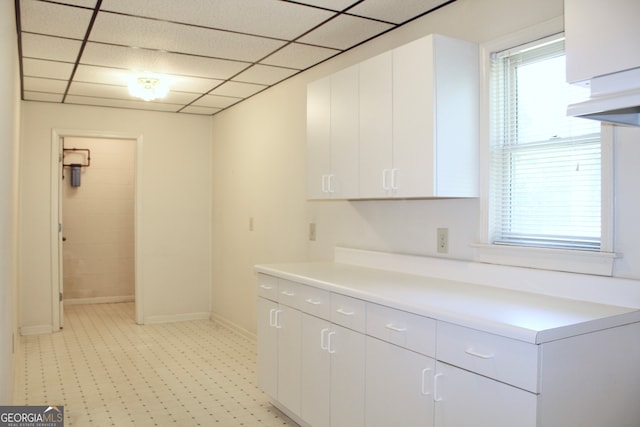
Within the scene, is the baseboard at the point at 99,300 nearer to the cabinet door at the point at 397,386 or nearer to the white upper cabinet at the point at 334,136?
the white upper cabinet at the point at 334,136

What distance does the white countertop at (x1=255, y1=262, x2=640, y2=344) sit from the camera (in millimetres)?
1703

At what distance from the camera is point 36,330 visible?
5340 millimetres

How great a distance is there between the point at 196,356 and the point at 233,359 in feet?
1.13

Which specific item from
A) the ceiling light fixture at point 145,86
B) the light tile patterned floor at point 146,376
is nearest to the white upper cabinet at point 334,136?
the light tile patterned floor at point 146,376

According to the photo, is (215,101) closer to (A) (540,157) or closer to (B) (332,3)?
(B) (332,3)

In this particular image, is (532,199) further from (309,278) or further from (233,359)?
(233,359)

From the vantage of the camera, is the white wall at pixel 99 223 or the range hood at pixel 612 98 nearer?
the range hood at pixel 612 98

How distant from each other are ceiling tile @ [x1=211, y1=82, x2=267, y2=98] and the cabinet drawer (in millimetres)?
2866

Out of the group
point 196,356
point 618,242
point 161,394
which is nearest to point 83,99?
point 196,356

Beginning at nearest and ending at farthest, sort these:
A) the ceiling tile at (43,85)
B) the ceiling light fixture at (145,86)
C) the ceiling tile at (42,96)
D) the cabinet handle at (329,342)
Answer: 1. the cabinet handle at (329,342)
2. the ceiling light fixture at (145,86)
3. the ceiling tile at (43,85)
4. the ceiling tile at (42,96)

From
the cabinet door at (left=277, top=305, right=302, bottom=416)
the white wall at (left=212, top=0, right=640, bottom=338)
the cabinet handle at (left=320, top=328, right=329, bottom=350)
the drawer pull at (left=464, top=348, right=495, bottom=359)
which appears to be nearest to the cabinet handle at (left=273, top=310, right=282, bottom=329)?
the cabinet door at (left=277, top=305, right=302, bottom=416)

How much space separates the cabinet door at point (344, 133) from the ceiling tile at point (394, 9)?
300 millimetres

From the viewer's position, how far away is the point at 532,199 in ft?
8.03

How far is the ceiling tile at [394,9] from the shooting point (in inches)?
110
